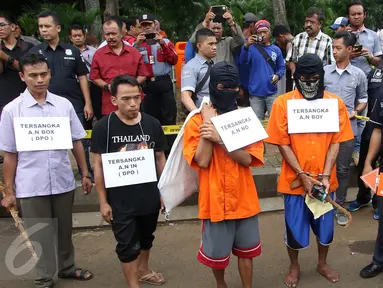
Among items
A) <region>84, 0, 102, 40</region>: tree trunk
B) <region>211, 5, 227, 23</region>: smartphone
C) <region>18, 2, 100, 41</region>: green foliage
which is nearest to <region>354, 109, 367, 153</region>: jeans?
<region>211, 5, 227, 23</region>: smartphone

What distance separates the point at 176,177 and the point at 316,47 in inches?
138

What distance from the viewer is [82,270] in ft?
12.5

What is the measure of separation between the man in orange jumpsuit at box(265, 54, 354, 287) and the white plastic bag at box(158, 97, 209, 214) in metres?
0.73

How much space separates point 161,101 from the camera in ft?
18.8

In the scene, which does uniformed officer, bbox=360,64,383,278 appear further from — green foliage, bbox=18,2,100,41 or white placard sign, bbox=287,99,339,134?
green foliage, bbox=18,2,100,41

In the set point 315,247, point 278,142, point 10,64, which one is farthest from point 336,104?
point 10,64

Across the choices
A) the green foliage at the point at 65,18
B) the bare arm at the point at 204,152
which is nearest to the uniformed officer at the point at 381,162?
the bare arm at the point at 204,152

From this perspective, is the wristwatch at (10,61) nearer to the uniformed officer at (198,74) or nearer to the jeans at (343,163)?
the uniformed officer at (198,74)

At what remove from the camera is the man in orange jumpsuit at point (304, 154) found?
10.8 ft

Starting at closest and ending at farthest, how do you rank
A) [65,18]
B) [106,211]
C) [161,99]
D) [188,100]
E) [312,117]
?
[106,211] → [312,117] → [188,100] → [161,99] → [65,18]

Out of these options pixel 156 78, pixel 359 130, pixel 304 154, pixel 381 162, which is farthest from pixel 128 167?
pixel 359 130

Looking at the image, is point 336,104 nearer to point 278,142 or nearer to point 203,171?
point 278,142

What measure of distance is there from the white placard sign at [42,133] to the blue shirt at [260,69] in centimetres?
302

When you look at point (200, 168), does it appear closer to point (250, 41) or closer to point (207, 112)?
point (207, 112)
